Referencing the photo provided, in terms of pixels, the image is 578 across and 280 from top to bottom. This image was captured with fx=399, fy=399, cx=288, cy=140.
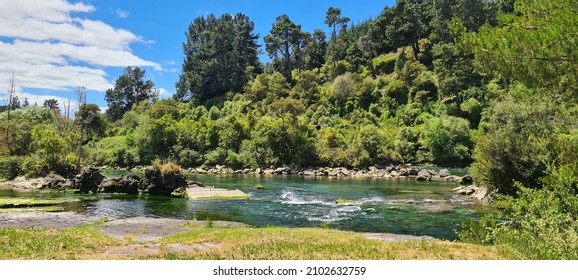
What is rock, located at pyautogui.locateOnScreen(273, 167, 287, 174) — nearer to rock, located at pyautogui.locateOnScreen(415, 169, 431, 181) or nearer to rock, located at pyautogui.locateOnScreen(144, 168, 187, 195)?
rock, located at pyautogui.locateOnScreen(415, 169, 431, 181)

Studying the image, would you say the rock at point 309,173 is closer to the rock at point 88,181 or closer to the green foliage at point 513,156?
the rock at point 88,181

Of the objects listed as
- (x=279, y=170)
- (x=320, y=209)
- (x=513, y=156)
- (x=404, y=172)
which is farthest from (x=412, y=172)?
(x=320, y=209)

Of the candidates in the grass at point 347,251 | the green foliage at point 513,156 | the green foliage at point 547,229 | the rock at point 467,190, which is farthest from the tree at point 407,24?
the grass at point 347,251

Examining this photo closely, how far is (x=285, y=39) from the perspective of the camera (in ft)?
396

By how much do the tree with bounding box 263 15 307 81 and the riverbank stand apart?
10213cm

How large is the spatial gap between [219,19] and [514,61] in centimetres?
12596

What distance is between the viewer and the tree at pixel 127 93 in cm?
14325

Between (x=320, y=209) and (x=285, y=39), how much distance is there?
98733 millimetres

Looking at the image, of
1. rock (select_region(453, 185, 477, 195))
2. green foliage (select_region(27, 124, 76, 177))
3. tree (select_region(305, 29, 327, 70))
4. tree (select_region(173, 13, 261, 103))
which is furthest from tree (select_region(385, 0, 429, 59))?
green foliage (select_region(27, 124, 76, 177))

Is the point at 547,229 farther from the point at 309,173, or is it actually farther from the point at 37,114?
the point at 37,114

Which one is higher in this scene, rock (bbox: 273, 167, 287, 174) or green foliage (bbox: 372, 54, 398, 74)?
green foliage (bbox: 372, 54, 398, 74)

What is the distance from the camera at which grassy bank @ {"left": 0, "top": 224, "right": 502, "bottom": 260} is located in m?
11.0

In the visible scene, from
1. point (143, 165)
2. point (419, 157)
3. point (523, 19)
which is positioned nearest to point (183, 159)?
point (143, 165)

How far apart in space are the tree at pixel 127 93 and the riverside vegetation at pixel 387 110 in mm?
426
